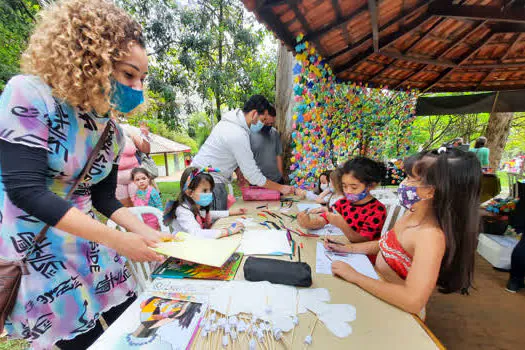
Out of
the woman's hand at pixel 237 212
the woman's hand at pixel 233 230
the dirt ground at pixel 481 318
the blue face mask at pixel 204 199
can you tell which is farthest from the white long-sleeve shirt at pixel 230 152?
the dirt ground at pixel 481 318

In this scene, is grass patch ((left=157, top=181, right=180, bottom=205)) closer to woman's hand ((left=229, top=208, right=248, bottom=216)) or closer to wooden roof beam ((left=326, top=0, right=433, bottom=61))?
woman's hand ((left=229, top=208, right=248, bottom=216))

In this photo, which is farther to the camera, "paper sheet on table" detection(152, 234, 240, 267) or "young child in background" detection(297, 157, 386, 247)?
"young child in background" detection(297, 157, 386, 247)

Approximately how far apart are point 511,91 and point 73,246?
763 cm

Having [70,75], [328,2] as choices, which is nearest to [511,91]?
[328,2]

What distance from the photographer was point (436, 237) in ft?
3.14

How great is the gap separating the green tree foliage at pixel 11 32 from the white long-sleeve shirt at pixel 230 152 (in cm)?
391

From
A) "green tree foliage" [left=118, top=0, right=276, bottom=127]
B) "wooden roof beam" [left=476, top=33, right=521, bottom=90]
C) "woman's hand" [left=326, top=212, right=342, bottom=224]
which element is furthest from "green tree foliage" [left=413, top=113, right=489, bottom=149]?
"woman's hand" [left=326, top=212, right=342, bottom=224]

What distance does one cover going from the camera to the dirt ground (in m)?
1.85

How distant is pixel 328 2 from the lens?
2031 mm

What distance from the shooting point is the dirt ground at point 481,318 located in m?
1.85

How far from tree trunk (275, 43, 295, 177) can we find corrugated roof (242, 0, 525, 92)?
528 millimetres

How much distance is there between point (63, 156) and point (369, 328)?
1.20 metres

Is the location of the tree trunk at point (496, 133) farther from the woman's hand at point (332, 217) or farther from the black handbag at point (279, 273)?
the black handbag at point (279, 273)

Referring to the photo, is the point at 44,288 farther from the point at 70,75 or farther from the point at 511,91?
the point at 511,91
